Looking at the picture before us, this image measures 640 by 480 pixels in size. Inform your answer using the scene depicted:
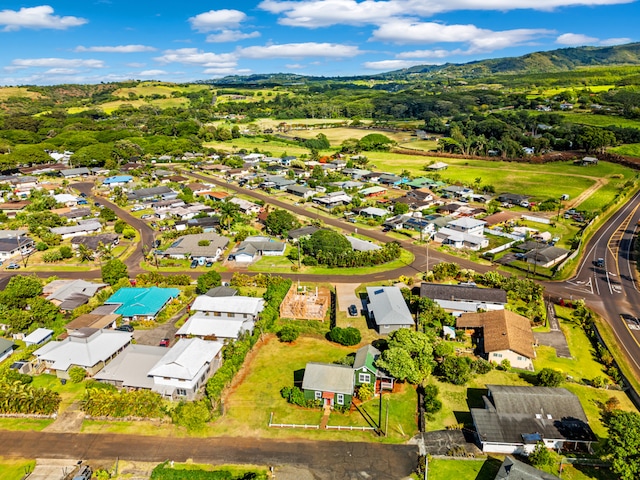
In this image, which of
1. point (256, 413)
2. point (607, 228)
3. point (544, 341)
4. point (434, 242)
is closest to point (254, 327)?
point (256, 413)

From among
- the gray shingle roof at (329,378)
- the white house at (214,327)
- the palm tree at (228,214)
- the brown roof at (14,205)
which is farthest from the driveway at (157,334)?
the brown roof at (14,205)

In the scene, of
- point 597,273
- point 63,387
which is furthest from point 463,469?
point 597,273

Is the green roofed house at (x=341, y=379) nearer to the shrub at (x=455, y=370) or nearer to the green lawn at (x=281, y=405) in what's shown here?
the green lawn at (x=281, y=405)

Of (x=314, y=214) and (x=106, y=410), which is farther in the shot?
(x=314, y=214)

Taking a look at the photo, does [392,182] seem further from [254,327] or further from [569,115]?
[569,115]

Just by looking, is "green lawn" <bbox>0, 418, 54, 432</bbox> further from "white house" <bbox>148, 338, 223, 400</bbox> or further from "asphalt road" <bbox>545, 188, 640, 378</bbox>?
"asphalt road" <bbox>545, 188, 640, 378</bbox>

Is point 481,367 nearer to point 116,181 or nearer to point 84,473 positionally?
point 84,473
